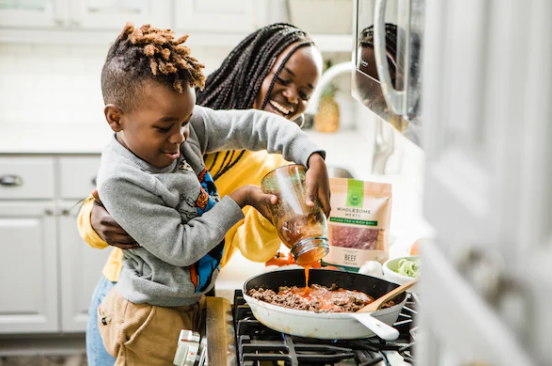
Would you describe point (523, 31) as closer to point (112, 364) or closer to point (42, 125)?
point (112, 364)

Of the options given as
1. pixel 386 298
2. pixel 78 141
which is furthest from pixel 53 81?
pixel 386 298

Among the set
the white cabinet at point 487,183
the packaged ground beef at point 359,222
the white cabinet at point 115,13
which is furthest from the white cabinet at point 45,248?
the white cabinet at point 487,183

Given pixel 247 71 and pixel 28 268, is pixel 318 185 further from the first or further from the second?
pixel 28 268

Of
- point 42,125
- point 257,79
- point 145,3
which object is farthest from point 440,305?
point 42,125

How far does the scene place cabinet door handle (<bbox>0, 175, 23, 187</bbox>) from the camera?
121 inches

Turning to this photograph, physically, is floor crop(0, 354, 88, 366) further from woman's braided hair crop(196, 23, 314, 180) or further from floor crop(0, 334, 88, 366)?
woman's braided hair crop(196, 23, 314, 180)

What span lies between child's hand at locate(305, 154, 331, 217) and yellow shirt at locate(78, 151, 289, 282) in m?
0.38

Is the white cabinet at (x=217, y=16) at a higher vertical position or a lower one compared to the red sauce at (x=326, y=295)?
higher

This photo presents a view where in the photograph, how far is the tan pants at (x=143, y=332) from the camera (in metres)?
1.35

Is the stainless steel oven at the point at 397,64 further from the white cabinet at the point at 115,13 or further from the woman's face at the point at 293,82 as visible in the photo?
the white cabinet at the point at 115,13

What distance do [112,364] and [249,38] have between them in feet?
2.91

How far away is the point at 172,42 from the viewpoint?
4.12ft

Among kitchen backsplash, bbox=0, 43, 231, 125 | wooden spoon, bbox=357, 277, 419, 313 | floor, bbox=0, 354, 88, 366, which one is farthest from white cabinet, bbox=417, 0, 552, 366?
kitchen backsplash, bbox=0, 43, 231, 125

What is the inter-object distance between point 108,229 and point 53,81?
260cm
